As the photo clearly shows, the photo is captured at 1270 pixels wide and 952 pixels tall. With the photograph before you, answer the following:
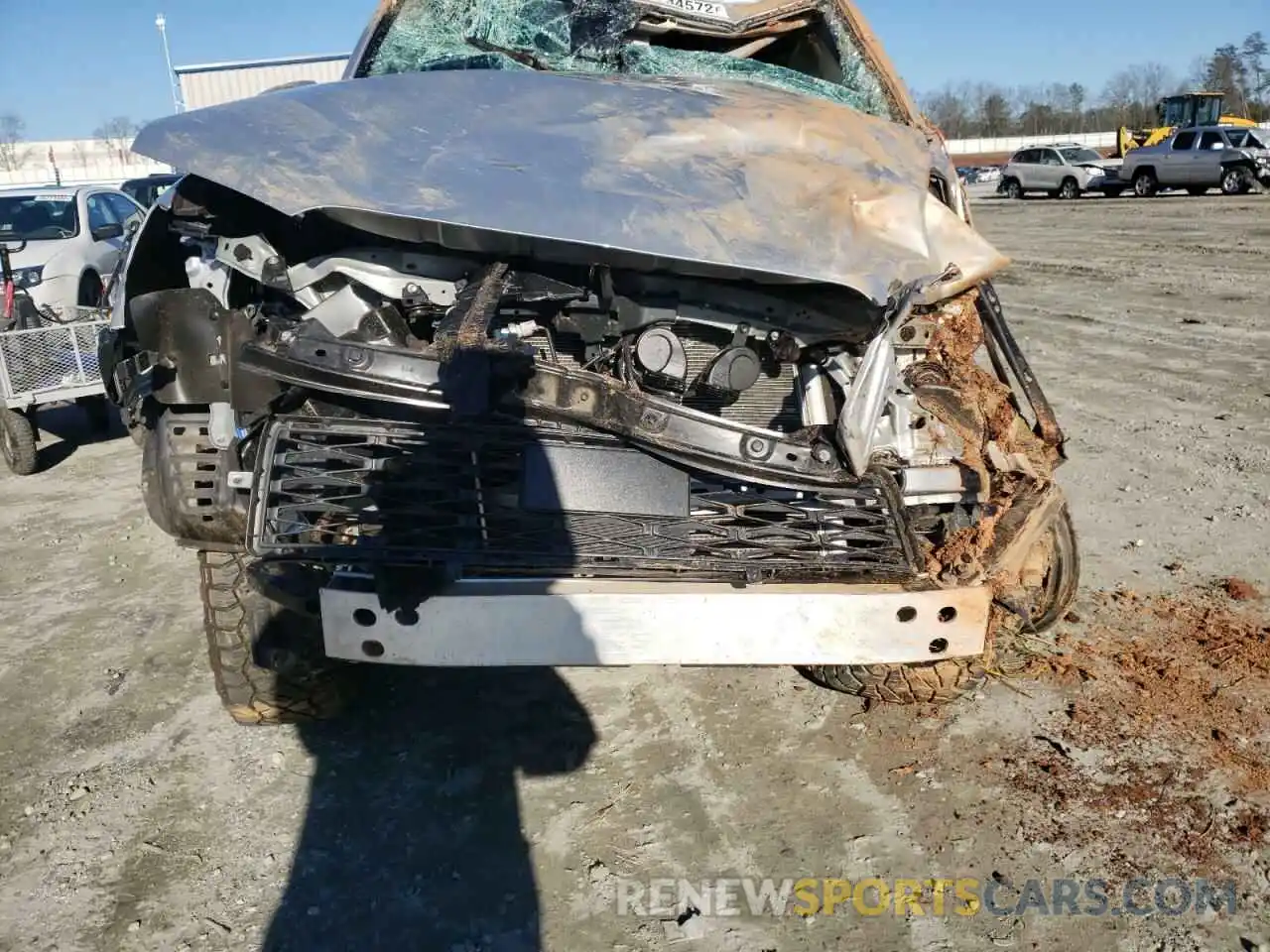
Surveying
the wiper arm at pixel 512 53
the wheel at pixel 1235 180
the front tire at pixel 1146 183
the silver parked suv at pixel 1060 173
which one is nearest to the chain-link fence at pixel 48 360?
the wiper arm at pixel 512 53

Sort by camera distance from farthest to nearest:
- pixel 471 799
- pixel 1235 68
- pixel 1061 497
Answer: pixel 1235 68 < pixel 1061 497 < pixel 471 799

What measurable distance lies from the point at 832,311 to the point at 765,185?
1.22 feet

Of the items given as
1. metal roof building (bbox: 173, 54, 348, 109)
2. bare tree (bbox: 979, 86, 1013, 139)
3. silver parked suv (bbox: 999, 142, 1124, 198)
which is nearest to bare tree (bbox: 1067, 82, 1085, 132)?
bare tree (bbox: 979, 86, 1013, 139)

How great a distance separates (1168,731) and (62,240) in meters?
8.77

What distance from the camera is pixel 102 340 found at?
2.98 meters

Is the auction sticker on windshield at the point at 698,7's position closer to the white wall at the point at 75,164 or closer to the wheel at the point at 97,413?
the wheel at the point at 97,413

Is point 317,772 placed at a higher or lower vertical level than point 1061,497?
lower

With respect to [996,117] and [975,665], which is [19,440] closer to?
[975,665]

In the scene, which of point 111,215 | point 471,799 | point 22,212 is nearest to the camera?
point 471,799

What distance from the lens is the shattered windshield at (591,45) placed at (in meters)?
3.63

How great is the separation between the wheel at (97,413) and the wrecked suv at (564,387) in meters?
4.50

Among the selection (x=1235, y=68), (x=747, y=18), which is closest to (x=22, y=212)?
(x=747, y=18)

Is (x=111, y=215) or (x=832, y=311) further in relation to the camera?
(x=111, y=215)

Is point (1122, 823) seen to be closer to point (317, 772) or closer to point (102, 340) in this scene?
point (317, 772)
